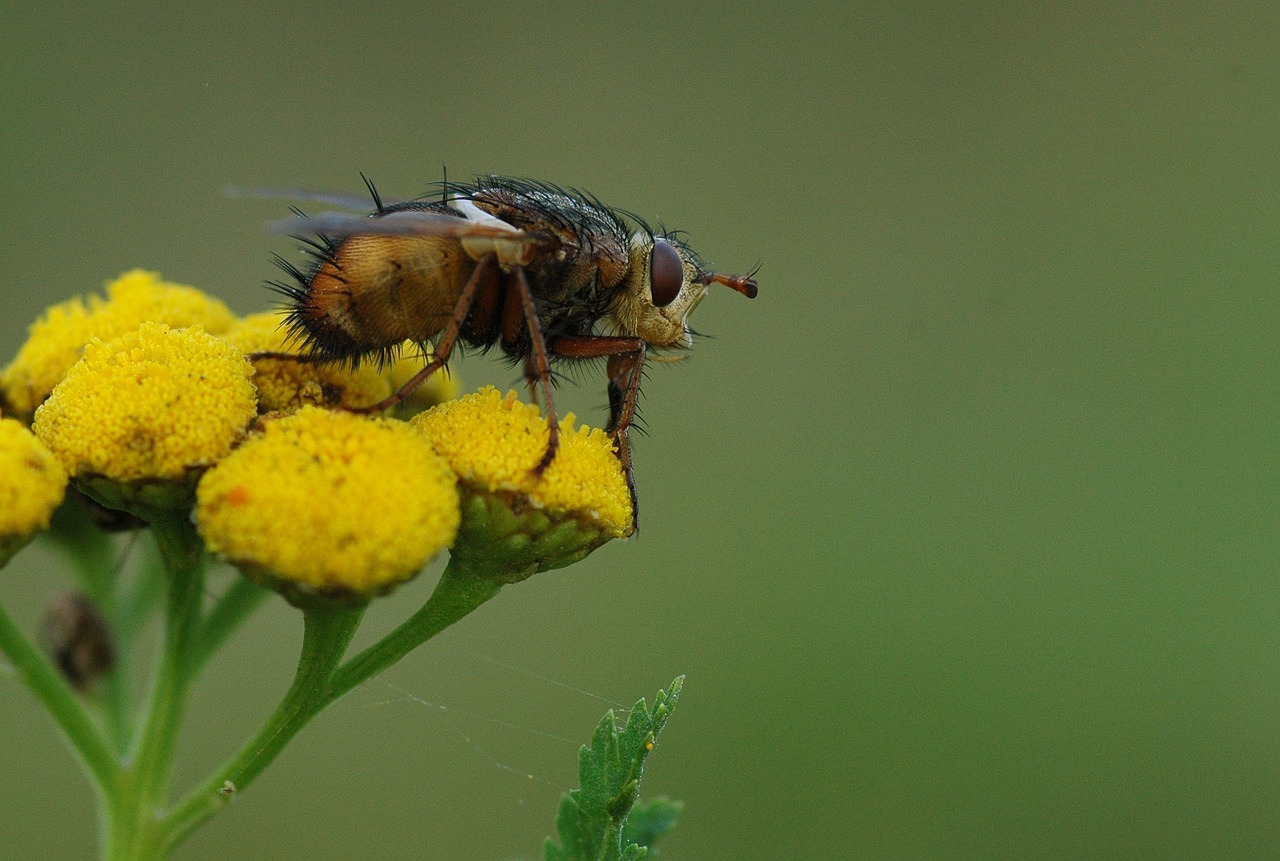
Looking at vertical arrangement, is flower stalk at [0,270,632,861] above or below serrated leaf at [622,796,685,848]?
above

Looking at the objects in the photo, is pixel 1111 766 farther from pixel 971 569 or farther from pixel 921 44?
pixel 921 44

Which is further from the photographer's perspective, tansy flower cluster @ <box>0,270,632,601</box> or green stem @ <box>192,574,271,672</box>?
green stem @ <box>192,574,271,672</box>

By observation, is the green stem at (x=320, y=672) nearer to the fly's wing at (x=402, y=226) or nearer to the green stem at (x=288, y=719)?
the green stem at (x=288, y=719)

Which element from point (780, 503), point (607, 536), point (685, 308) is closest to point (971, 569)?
point (780, 503)

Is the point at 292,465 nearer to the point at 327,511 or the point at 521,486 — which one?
the point at 327,511

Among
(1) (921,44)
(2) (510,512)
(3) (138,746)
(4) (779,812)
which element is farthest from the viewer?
(1) (921,44)

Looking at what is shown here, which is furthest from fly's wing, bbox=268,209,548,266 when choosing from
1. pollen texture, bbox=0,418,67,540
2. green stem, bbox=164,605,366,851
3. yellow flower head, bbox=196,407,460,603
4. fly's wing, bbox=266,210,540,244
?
green stem, bbox=164,605,366,851

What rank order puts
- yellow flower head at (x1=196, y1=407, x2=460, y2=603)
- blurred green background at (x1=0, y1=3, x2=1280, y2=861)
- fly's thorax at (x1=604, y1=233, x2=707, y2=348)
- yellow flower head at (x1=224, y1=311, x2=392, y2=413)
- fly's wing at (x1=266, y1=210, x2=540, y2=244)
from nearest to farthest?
yellow flower head at (x1=196, y1=407, x2=460, y2=603)
fly's wing at (x1=266, y1=210, x2=540, y2=244)
yellow flower head at (x1=224, y1=311, x2=392, y2=413)
fly's thorax at (x1=604, y1=233, x2=707, y2=348)
blurred green background at (x1=0, y1=3, x2=1280, y2=861)

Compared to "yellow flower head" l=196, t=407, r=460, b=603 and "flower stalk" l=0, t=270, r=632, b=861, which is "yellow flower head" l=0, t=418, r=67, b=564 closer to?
"flower stalk" l=0, t=270, r=632, b=861
